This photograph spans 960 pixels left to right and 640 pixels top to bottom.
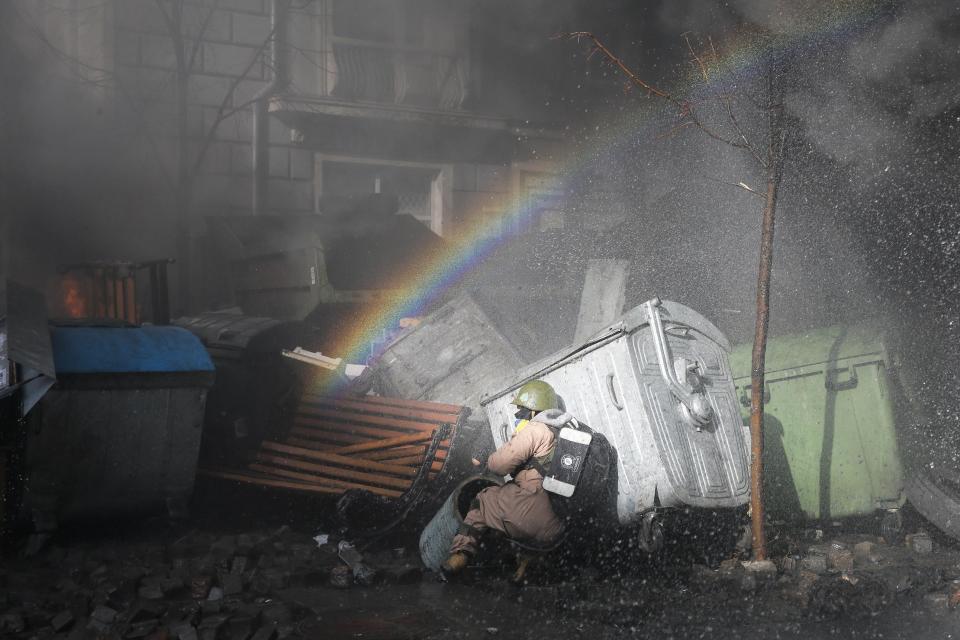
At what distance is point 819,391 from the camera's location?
A: 618 centimetres

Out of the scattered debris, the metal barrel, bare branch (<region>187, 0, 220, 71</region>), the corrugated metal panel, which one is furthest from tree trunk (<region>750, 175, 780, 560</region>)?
bare branch (<region>187, 0, 220, 71</region>)

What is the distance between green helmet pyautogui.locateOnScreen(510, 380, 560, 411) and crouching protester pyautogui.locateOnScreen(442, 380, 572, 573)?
0.12 meters

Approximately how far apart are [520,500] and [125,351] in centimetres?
249

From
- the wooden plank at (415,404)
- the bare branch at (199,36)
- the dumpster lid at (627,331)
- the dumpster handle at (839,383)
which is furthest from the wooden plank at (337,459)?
the bare branch at (199,36)

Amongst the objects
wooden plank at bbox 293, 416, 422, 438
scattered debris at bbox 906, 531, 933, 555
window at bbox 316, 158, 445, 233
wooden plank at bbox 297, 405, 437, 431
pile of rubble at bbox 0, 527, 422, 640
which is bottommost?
scattered debris at bbox 906, 531, 933, 555

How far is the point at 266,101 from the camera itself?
11.9 m

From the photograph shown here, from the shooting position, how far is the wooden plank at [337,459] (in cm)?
591

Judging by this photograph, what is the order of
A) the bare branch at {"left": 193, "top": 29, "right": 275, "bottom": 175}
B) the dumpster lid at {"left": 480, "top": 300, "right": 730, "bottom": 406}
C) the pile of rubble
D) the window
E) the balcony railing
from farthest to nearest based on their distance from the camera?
1. the window
2. the balcony railing
3. the bare branch at {"left": 193, "top": 29, "right": 275, "bottom": 175}
4. the dumpster lid at {"left": 480, "top": 300, "right": 730, "bottom": 406}
5. the pile of rubble

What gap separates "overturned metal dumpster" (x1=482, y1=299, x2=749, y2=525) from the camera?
16.3ft

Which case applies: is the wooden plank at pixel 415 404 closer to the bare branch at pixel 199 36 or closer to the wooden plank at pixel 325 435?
the wooden plank at pixel 325 435

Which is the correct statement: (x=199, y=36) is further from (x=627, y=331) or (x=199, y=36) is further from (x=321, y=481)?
(x=627, y=331)

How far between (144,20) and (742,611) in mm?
10231

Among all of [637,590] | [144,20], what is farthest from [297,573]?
[144,20]

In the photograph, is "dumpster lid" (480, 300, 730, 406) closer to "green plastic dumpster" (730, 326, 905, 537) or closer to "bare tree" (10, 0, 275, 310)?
"green plastic dumpster" (730, 326, 905, 537)
